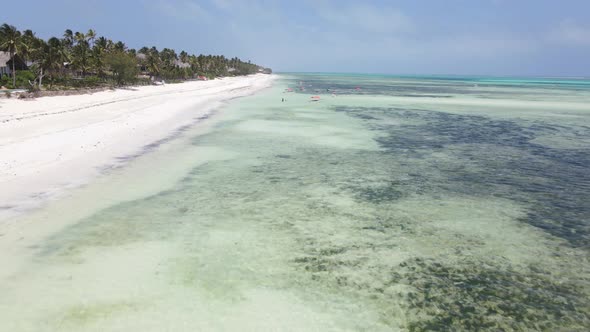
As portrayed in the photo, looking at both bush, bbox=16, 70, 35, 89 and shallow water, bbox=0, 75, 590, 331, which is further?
bush, bbox=16, 70, 35, 89

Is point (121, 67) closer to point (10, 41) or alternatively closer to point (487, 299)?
point (10, 41)

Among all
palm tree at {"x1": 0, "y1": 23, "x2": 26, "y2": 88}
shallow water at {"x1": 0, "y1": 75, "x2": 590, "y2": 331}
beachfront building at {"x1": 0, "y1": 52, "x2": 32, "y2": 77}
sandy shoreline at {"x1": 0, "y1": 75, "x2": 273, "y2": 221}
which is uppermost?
palm tree at {"x1": 0, "y1": 23, "x2": 26, "y2": 88}

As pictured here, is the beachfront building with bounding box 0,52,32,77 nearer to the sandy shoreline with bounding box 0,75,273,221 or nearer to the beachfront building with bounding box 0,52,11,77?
the beachfront building with bounding box 0,52,11,77

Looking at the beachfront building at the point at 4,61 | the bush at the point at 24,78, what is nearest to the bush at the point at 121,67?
the bush at the point at 24,78

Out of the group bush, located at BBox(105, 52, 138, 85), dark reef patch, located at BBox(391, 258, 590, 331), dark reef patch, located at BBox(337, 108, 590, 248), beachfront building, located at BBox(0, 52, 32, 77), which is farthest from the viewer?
bush, located at BBox(105, 52, 138, 85)

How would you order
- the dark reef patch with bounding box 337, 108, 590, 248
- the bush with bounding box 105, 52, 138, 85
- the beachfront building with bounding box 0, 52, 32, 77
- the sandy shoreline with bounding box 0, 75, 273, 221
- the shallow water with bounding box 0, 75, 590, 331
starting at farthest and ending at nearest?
1. the bush with bounding box 105, 52, 138, 85
2. the beachfront building with bounding box 0, 52, 32, 77
3. the sandy shoreline with bounding box 0, 75, 273, 221
4. the dark reef patch with bounding box 337, 108, 590, 248
5. the shallow water with bounding box 0, 75, 590, 331

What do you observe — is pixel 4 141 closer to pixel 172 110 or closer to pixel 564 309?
pixel 172 110

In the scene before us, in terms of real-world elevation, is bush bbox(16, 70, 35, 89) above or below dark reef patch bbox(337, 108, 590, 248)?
above

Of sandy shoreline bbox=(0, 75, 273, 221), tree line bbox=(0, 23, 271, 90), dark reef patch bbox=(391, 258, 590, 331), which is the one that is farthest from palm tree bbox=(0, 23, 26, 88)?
dark reef patch bbox=(391, 258, 590, 331)
